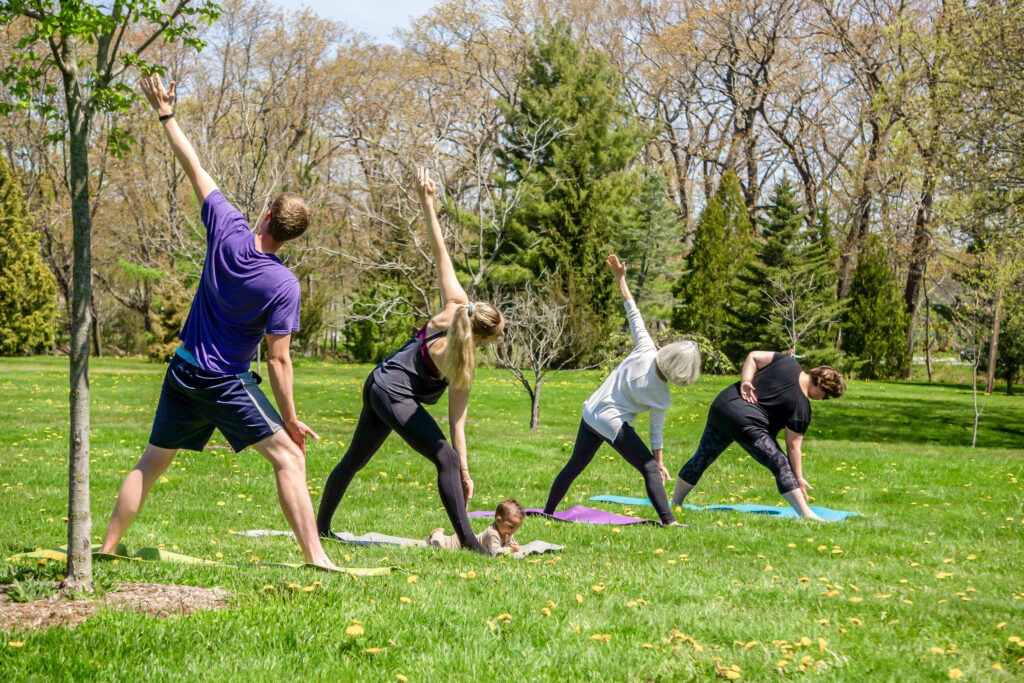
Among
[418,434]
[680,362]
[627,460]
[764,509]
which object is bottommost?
[764,509]

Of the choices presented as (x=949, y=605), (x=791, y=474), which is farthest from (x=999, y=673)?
(x=791, y=474)

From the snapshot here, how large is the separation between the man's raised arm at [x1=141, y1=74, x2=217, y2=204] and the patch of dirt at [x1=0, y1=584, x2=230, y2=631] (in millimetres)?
1953

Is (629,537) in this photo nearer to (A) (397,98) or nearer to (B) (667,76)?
(A) (397,98)

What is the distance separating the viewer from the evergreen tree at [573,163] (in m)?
31.5

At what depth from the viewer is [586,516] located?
788cm

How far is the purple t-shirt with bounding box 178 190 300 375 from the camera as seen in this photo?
14.3 ft

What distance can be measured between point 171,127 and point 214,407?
145 centimetres

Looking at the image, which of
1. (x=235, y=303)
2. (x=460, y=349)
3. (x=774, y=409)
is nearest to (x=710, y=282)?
(x=774, y=409)

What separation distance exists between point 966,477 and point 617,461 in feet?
15.3

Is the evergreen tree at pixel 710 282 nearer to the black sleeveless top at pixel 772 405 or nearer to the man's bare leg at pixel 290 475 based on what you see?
the black sleeveless top at pixel 772 405

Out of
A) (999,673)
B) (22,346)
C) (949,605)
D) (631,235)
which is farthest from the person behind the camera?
(631,235)

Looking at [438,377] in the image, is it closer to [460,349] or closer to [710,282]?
[460,349]

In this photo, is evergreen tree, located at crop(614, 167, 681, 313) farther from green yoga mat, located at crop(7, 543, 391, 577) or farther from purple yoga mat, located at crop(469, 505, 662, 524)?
green yoga mat, located at crop(7, 543, 391, 577)

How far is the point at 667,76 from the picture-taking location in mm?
39344
